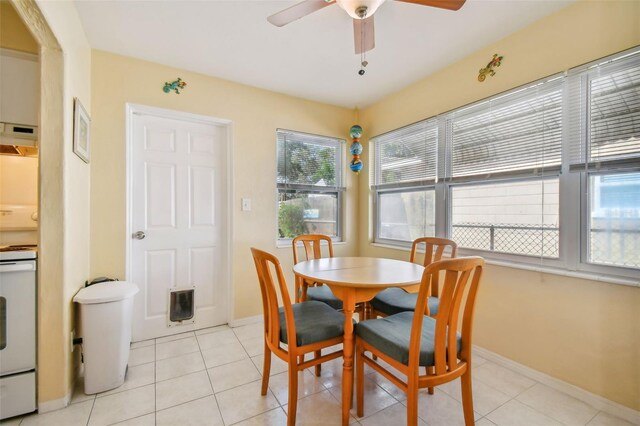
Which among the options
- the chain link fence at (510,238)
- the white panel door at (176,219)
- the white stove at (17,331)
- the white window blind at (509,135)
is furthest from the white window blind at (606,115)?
the white stove at (17,331)

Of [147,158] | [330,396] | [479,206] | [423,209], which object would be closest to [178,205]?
[147,158]

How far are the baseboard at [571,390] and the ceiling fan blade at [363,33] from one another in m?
2.43

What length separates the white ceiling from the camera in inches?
71.1

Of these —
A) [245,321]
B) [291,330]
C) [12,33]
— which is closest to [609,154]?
[291,330]

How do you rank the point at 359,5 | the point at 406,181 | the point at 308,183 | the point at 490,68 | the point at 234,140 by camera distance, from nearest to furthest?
the point at 359,5 < the point at 490,68 < the point at 234,140 < the point at 406,181 < the point at 308,183

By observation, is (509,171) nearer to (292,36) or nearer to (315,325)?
(315,325)

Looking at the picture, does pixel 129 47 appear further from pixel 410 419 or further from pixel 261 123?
pixel 410 419

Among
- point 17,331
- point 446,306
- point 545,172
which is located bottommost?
point 17,331

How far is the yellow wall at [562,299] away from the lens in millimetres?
1556

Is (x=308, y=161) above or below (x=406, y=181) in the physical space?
above

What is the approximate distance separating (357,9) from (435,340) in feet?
5.31

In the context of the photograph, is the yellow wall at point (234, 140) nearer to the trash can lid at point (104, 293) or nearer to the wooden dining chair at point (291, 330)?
the trash can lid at point (104, 293)

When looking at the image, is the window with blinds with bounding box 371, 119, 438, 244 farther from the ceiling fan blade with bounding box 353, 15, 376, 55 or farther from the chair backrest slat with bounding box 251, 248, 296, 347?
the chair backrest slat with bounding box 251, 248, 296, 347

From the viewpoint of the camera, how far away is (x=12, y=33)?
1684mm
